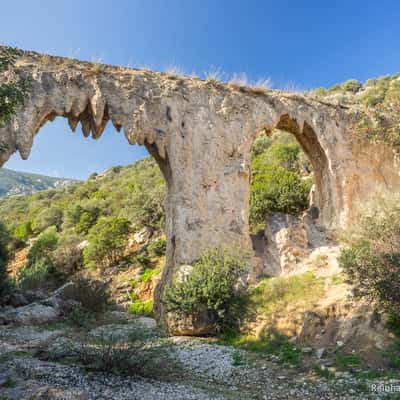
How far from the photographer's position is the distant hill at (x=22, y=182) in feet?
279

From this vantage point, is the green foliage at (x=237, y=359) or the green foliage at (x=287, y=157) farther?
Result: the green foliage at (x=287, y=157)

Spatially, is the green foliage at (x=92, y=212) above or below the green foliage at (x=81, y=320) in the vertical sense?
above

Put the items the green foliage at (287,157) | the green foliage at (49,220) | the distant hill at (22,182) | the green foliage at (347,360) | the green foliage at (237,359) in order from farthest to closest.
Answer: the distant hill at (22,182), the green foliage at (49,220), the green foliage at (287,157), the green foliage at (237,359), the green foliage at (347,360)

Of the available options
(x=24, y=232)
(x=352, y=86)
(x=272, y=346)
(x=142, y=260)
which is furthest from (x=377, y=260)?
(x=352, y=86)

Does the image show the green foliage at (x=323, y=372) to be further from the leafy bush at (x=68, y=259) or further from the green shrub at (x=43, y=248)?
the green shrub at (x=43, y=248)

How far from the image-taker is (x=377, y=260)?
18.4 ft

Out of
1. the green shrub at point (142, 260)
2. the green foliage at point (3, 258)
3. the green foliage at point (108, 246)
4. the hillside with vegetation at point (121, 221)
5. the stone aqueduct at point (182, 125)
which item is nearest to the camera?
the stone aqueduct at point (182, 125)

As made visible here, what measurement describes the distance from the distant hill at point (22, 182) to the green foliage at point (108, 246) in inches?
2568

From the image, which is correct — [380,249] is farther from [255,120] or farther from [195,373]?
[255,120]

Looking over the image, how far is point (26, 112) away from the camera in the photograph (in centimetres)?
775

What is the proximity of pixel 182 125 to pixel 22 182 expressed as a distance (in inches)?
3997

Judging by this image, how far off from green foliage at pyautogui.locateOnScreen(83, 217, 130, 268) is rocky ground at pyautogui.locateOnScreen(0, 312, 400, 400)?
1231 cm

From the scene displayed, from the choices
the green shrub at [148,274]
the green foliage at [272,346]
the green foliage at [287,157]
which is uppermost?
the green foliage at [287,157]

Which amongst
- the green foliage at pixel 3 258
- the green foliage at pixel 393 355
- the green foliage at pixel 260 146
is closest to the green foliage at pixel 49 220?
the green foliage at pixel 3 258
